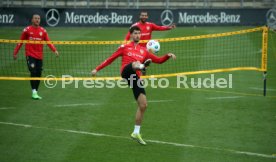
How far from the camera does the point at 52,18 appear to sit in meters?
37.8

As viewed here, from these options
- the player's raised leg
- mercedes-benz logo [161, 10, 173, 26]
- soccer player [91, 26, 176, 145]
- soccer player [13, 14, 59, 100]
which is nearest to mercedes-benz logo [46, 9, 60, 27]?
mercedes-benz logo [161, 10, 173, 26]

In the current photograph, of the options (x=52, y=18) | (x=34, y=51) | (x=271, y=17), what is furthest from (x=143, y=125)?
(x=271, y=17)

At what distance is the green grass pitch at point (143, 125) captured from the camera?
1388 cm

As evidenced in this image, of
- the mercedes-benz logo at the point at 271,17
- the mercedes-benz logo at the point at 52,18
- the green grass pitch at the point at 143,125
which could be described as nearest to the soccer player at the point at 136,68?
the green grass pitch at the point at 143,125

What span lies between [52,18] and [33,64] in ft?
60.6

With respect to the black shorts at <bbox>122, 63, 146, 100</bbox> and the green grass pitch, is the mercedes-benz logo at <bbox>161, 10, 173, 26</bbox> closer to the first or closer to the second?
the green grass pitch

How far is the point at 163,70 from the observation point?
24.6m

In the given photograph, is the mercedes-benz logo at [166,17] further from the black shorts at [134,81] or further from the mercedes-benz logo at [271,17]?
the black shorts at [134,81]

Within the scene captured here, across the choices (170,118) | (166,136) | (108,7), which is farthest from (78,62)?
(108,7)

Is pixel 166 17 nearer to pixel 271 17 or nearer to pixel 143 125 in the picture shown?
pixel 271 17

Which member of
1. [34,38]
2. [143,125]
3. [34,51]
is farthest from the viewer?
[34,38]

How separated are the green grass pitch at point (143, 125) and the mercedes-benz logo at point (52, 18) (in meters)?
15.7

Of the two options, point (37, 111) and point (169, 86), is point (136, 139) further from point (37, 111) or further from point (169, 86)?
point (169, 86)

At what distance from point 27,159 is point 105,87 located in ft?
28.0
